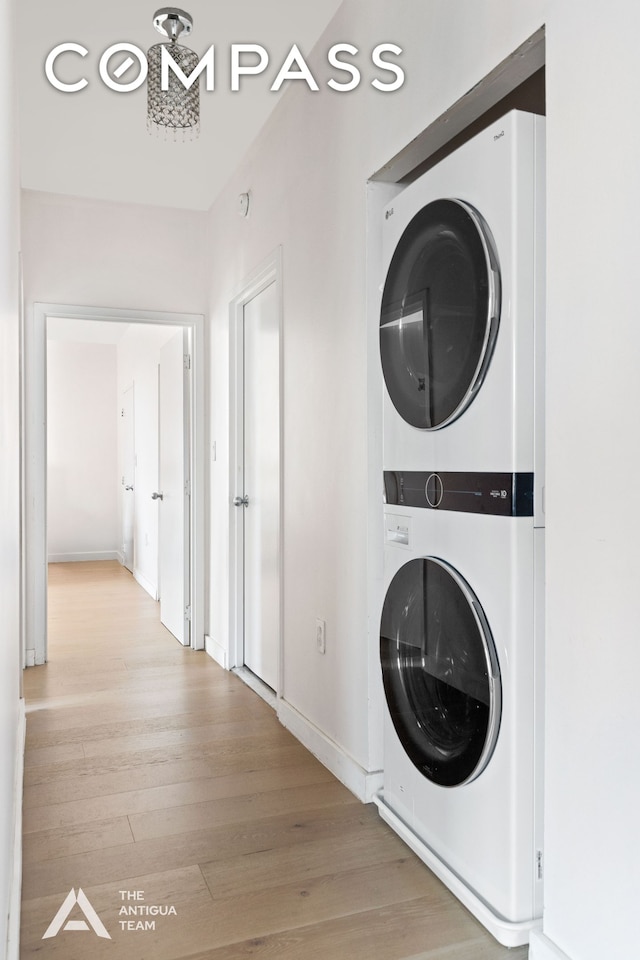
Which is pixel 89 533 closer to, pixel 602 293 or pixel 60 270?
pixel 60 270

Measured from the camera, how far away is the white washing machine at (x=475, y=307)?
5.28ft

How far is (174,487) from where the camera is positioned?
15.6ft


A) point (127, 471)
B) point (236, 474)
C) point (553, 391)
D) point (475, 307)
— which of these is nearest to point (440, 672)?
point (553, 391)

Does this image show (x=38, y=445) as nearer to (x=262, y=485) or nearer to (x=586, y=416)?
(x=262, y=485)

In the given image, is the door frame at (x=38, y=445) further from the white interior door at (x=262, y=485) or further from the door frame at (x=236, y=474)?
the white interior door at (x=262, y=485)

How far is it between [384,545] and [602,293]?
1108 mm

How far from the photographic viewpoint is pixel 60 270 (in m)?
4.20

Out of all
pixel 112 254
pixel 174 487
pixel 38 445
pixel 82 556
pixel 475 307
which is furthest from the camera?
pixel 82 556

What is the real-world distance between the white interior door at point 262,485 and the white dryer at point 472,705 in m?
1.30

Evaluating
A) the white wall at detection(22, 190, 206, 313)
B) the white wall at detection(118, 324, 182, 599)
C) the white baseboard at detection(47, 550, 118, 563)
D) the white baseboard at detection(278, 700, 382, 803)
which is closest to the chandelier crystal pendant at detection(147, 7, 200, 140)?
the white wall at detection(22, 190, 206, 313)

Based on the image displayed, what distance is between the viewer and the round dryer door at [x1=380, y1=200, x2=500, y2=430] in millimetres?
1697

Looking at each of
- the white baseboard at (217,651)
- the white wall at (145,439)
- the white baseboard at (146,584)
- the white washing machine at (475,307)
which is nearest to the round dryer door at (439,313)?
the white washing machine at (475,307)

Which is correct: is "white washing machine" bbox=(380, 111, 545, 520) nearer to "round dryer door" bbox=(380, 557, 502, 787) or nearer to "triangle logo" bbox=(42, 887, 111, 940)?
"round dryer door" bbox=(380, 557, 502, 787)

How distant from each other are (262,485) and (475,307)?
2089 millimetres
